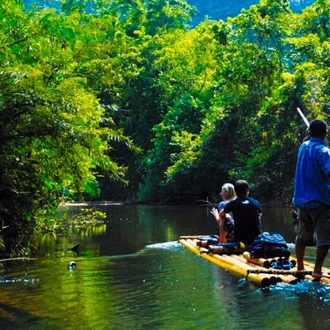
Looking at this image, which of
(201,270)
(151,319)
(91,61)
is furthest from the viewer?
(91,61)

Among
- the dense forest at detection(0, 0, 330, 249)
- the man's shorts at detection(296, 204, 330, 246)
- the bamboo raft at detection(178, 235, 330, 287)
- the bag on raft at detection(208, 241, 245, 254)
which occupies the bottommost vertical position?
the bamboo raft at detection(178, 235, 330, 287)

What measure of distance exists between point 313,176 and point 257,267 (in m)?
1.68

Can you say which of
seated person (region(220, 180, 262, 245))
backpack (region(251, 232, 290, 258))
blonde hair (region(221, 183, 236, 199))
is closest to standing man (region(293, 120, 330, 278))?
backpack (region(251, 232, 290, 258))

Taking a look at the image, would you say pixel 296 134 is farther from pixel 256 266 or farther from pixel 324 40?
pixel 256 266

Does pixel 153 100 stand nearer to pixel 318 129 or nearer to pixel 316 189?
pixel 318 129

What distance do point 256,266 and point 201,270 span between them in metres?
0.89

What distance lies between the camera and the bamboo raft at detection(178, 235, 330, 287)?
23.5 feet

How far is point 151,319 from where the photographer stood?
5902mm

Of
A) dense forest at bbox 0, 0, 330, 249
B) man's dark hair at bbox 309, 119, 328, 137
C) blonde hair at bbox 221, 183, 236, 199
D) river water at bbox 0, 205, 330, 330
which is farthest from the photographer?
blonde hair at bbox 221, 183, 236, 199

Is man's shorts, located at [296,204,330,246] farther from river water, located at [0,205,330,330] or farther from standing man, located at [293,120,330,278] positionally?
river water, located at [0,205,330,330]

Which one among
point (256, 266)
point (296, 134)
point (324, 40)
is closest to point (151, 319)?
point (256, 266)

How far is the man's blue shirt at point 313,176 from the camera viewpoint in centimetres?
705

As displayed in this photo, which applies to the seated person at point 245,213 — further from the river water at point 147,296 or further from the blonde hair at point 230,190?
the blonde hair at point 230,190

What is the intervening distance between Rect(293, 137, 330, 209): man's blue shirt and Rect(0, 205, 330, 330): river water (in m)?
0.92
